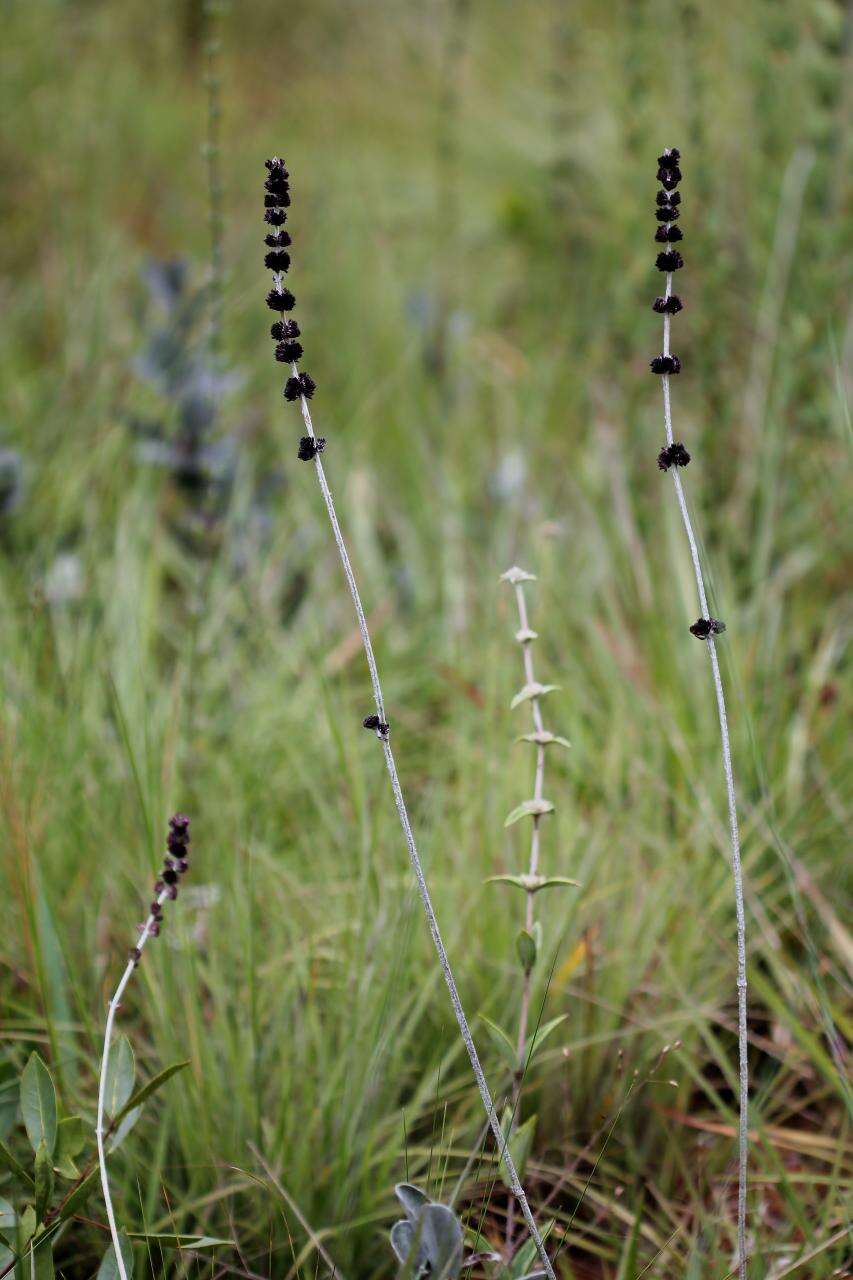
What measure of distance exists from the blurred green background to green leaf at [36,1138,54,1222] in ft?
0.50

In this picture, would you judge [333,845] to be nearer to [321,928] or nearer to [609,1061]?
[321,928]

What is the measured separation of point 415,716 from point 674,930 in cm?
71

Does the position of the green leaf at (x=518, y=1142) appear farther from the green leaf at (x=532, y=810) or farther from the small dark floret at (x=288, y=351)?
the small dark floret at (x=288, y=351)

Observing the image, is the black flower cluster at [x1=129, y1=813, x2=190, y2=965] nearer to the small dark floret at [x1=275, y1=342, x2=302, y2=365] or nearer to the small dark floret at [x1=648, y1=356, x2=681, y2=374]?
the small dark floret at [x1=275, y1=342, x2=302, y2=365]

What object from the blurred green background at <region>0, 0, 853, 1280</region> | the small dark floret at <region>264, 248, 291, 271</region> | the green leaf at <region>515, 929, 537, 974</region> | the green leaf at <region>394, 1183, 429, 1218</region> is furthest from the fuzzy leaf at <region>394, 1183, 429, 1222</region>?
the small dark floret at <region>264, 248, 291, 271</region>

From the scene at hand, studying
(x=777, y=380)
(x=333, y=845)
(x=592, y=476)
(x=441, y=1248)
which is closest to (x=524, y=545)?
Answer: (x=592, y=476)

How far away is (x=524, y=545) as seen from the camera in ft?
8.15

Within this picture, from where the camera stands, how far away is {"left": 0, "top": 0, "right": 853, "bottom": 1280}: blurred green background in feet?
4.18

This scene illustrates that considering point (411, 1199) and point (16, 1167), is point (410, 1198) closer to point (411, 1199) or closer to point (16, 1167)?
point (411, 1199)

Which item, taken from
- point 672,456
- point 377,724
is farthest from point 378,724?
point 672,456

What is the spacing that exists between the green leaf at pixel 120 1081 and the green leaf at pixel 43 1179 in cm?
7

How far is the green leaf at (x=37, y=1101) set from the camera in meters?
1.01

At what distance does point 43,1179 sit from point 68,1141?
0.08 meters

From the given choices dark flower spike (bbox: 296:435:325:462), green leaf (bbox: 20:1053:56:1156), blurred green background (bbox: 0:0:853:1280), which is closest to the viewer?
dark flower spike (bbox: 296:435:325:462)
